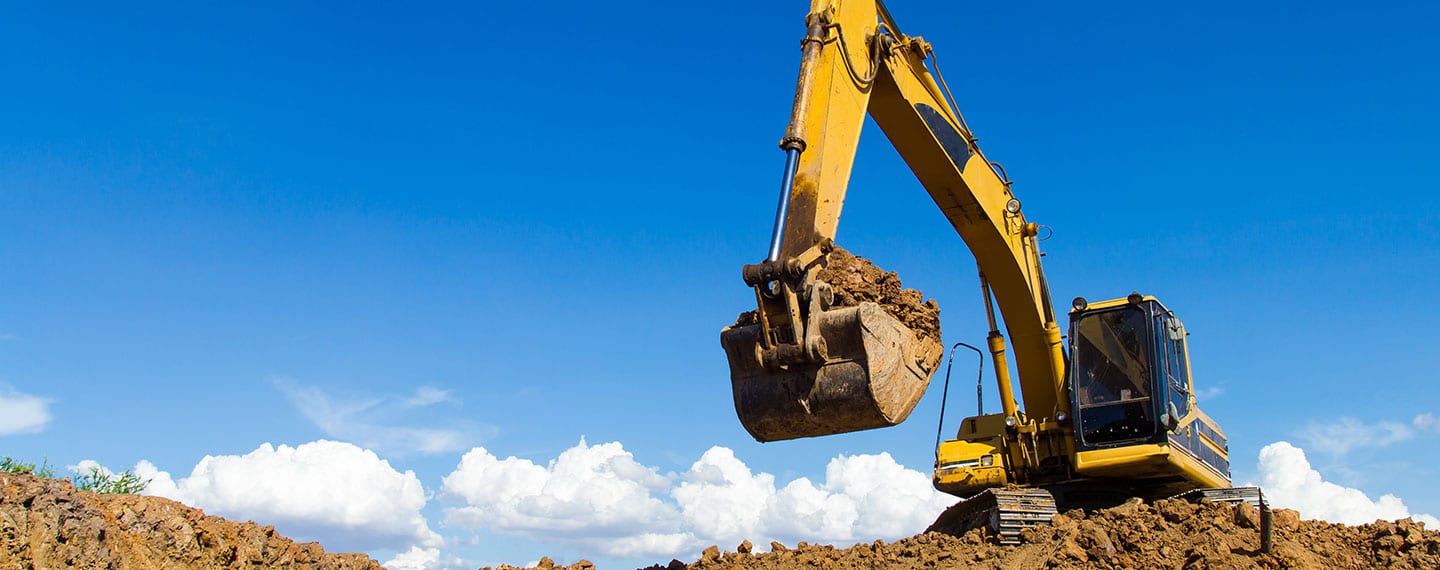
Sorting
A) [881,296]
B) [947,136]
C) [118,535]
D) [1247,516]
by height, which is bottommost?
[118,535]

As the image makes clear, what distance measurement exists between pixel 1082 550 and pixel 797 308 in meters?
3.25

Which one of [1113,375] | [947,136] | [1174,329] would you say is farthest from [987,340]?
[947,136]

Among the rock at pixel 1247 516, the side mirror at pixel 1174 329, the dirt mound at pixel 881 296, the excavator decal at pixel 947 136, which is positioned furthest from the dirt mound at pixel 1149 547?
the excavator decal at pixel 947 136

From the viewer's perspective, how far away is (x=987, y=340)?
10.7 m

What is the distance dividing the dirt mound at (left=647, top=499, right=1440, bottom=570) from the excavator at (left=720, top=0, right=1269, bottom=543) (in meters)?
0.38

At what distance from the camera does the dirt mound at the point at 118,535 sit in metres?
6.73

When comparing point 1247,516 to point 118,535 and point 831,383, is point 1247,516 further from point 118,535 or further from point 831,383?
point 118,535

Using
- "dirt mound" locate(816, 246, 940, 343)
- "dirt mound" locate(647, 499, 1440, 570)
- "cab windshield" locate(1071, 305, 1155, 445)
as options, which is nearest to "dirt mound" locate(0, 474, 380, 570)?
"dirt mound" locate(647, 499, 1440, 570)

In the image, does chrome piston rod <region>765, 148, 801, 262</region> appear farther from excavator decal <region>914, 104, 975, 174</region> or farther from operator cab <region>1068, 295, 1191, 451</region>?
operator cab <region>1068, 295, 1191, 451</region>

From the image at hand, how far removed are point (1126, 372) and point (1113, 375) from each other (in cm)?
11

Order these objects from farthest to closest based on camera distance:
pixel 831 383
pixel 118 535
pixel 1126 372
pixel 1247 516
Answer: pixel 1126 372
pixel 1247 516
pixel 118 535
pixel 831 383

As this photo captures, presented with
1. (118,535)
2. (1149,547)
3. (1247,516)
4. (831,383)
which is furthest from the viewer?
(1247,516)

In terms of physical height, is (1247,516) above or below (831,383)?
below

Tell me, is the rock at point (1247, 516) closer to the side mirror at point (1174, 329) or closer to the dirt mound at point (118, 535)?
the side mirror at point (1174, 329)
